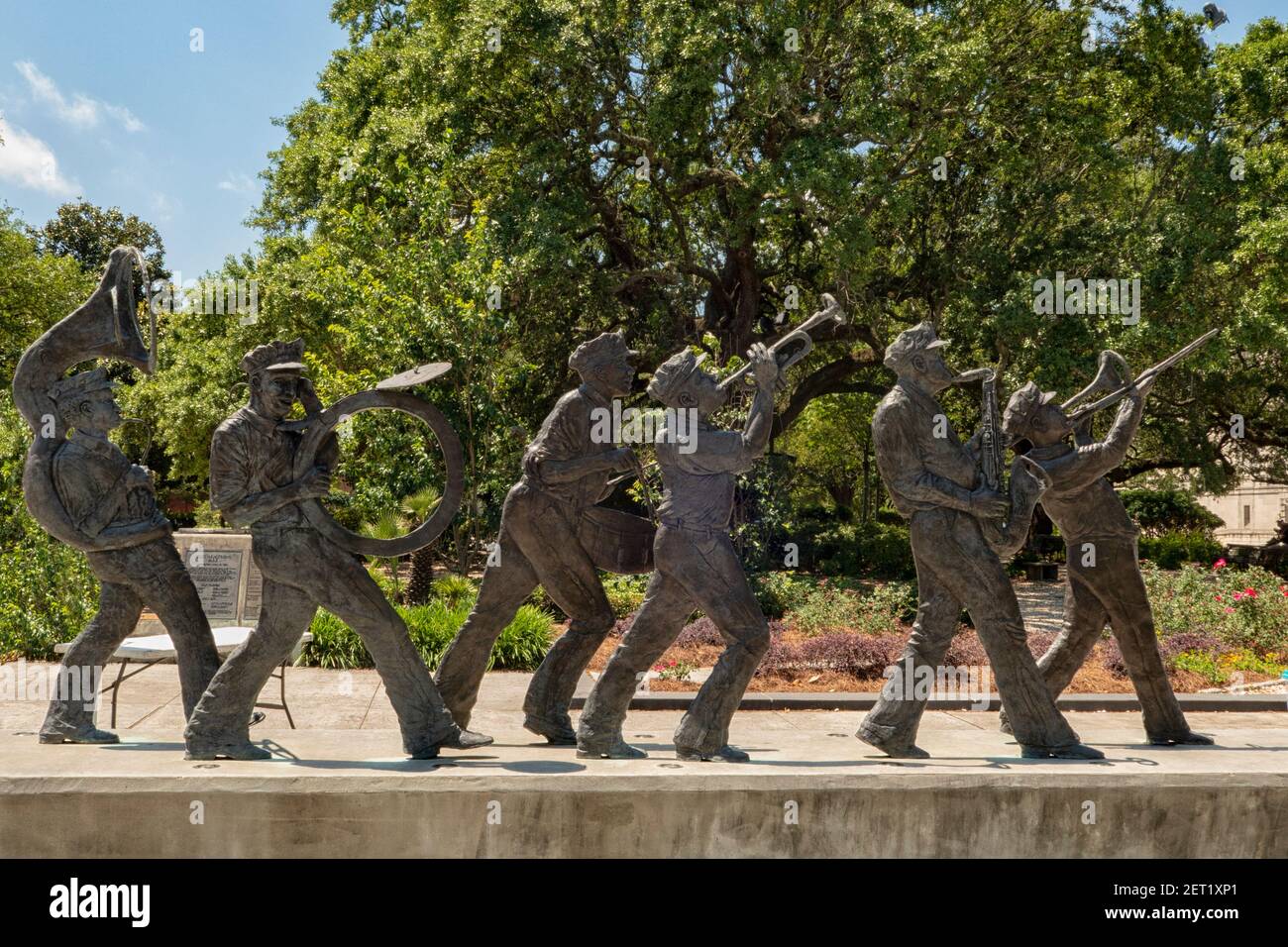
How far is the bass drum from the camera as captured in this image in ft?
21.4

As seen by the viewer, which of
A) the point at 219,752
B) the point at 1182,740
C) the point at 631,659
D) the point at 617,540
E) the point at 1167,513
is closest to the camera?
the point at 219,752

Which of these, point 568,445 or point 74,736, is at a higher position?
point 568,445

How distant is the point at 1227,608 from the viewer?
1283 cm

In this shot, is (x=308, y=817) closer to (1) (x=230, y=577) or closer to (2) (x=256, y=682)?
(2) (x=256, y=682)

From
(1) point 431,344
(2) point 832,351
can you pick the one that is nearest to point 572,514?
(1) point 431,344

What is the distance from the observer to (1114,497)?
22.3ft

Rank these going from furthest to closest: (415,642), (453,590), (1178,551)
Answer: (1178,551) → (453,590) → (415,642)

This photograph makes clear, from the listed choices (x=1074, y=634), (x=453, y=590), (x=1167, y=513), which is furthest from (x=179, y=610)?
(x=1167, y=513)

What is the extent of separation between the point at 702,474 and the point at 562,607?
1.24 metres

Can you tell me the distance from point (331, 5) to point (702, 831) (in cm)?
2277

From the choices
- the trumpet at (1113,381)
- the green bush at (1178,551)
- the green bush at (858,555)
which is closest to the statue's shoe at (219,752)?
the trumpet at (1113,381)

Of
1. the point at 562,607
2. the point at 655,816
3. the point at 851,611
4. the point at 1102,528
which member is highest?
the point at 1102,528

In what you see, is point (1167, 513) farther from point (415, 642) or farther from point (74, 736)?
point (74, 736)

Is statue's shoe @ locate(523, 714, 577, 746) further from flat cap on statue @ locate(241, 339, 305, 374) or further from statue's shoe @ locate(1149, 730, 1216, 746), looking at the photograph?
statue's shoe @ locate(1149, 730, 1216, 746)
